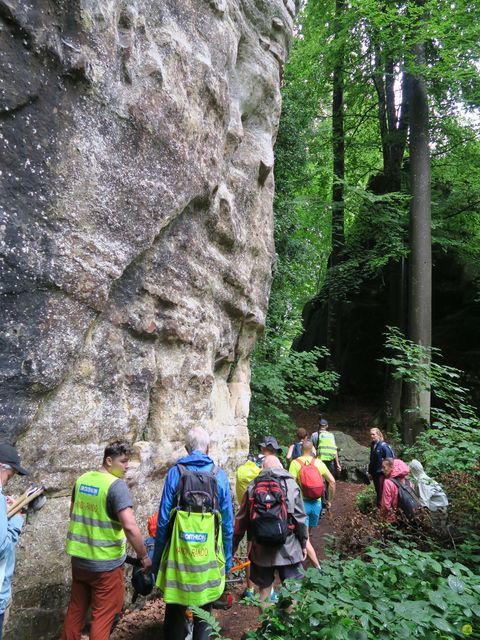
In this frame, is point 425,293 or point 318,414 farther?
point 318,414

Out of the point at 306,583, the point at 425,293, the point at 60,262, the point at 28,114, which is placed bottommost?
the point at 306,583

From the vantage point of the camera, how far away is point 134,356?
5098 millimetres

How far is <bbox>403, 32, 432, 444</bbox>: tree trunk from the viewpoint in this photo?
11.7 m

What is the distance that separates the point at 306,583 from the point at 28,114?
4258 mm

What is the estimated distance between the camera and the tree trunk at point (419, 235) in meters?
11.7

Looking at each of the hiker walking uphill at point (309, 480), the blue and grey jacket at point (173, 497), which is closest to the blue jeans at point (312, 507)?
the hiker walking uphill at point (309, 480)

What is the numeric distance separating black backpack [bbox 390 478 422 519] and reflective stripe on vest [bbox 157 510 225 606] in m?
2.91

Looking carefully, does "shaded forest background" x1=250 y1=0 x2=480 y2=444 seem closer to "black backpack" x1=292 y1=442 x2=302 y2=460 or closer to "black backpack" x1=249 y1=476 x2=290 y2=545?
"black backpack" x1=292 y1=442 x2=302 y2=460

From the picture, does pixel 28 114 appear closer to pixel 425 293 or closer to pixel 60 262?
pixel 60 262

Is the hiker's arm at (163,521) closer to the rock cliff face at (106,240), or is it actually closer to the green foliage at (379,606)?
the green foliage at (379,606)

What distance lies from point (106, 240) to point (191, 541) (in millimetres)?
2845

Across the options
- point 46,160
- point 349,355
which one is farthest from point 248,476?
point 349,355

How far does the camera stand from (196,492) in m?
3.45

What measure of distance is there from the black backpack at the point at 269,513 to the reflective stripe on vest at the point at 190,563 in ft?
2.43
